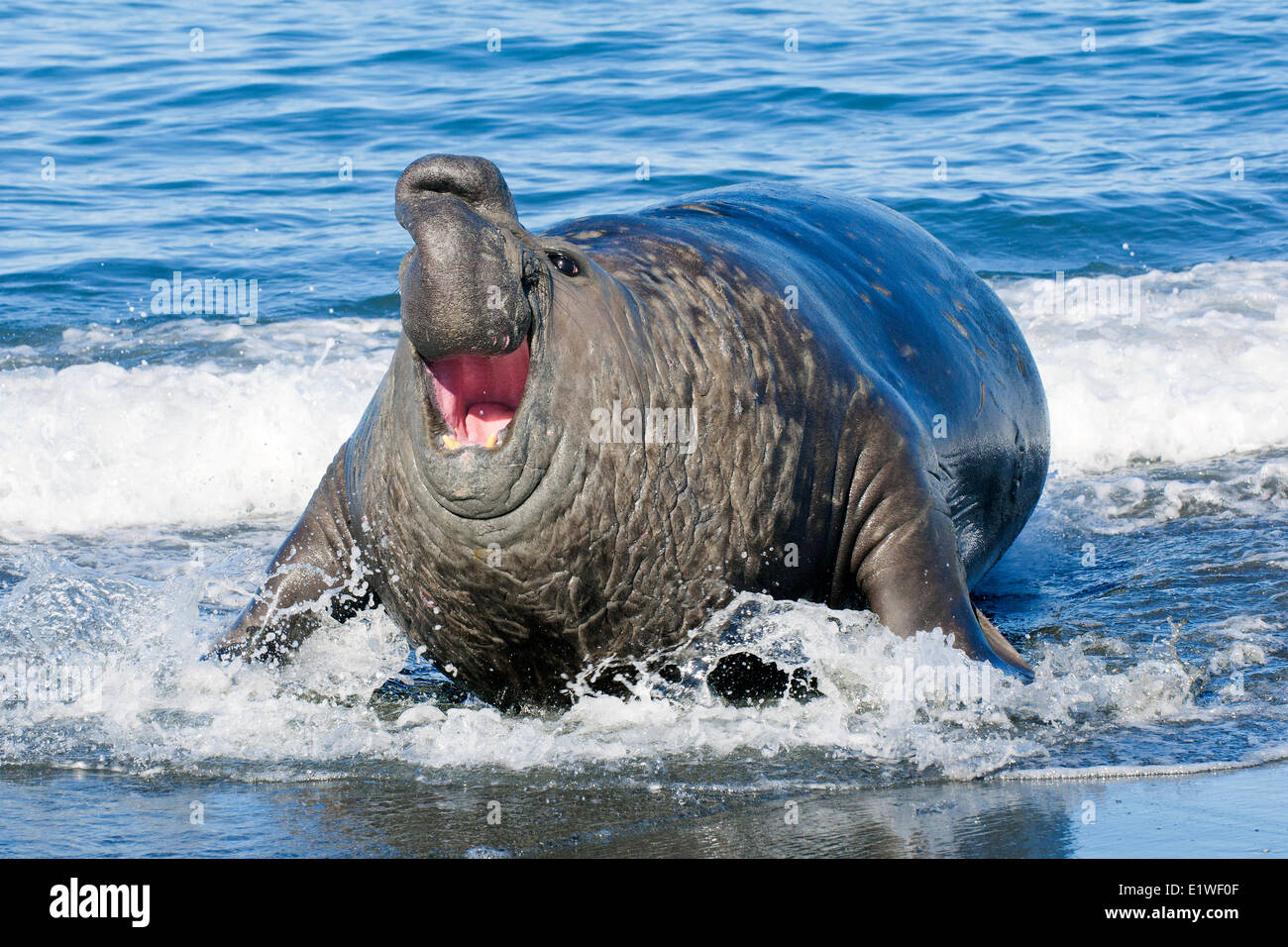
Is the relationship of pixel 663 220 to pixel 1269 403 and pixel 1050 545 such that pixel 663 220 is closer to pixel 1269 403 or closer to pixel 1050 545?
pixel 1050 545

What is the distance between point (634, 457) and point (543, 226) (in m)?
10.3

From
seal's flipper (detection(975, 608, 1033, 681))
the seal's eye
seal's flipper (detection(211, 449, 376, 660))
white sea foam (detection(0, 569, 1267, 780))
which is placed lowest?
white sea foam (detection(0, 569, 1267, 780))

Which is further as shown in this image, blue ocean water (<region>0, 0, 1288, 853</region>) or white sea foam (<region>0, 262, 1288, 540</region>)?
white sea foam (<region>0, 262, 1288, 540</region>)

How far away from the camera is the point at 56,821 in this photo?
4512 mm

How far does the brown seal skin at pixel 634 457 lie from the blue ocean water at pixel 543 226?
0.97ft

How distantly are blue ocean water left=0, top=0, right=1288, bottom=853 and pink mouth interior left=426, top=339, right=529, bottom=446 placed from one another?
1081 mm

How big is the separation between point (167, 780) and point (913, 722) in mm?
2244

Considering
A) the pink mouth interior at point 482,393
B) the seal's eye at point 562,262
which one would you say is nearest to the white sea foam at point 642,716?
the pink mouth interior at point 482,393

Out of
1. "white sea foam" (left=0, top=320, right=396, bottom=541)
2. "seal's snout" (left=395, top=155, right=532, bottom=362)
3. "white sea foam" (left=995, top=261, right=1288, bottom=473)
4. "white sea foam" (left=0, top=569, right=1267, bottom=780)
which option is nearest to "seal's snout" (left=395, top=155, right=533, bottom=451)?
"seal's snout" (left=395, top=155, right=532, bottom=362)

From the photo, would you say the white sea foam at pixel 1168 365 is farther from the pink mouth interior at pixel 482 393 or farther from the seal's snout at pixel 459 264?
the seal's snout at pixel 459 264

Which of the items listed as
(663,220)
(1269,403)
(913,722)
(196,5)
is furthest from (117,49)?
(913,722)

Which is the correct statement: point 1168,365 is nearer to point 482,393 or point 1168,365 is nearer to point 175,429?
point 175,429

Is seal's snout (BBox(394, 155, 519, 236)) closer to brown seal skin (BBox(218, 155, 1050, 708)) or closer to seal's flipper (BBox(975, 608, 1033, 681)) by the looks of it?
brown seal skin (BBox(218, 155, 1050, 708))

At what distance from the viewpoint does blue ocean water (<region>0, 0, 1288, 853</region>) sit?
201 inches
